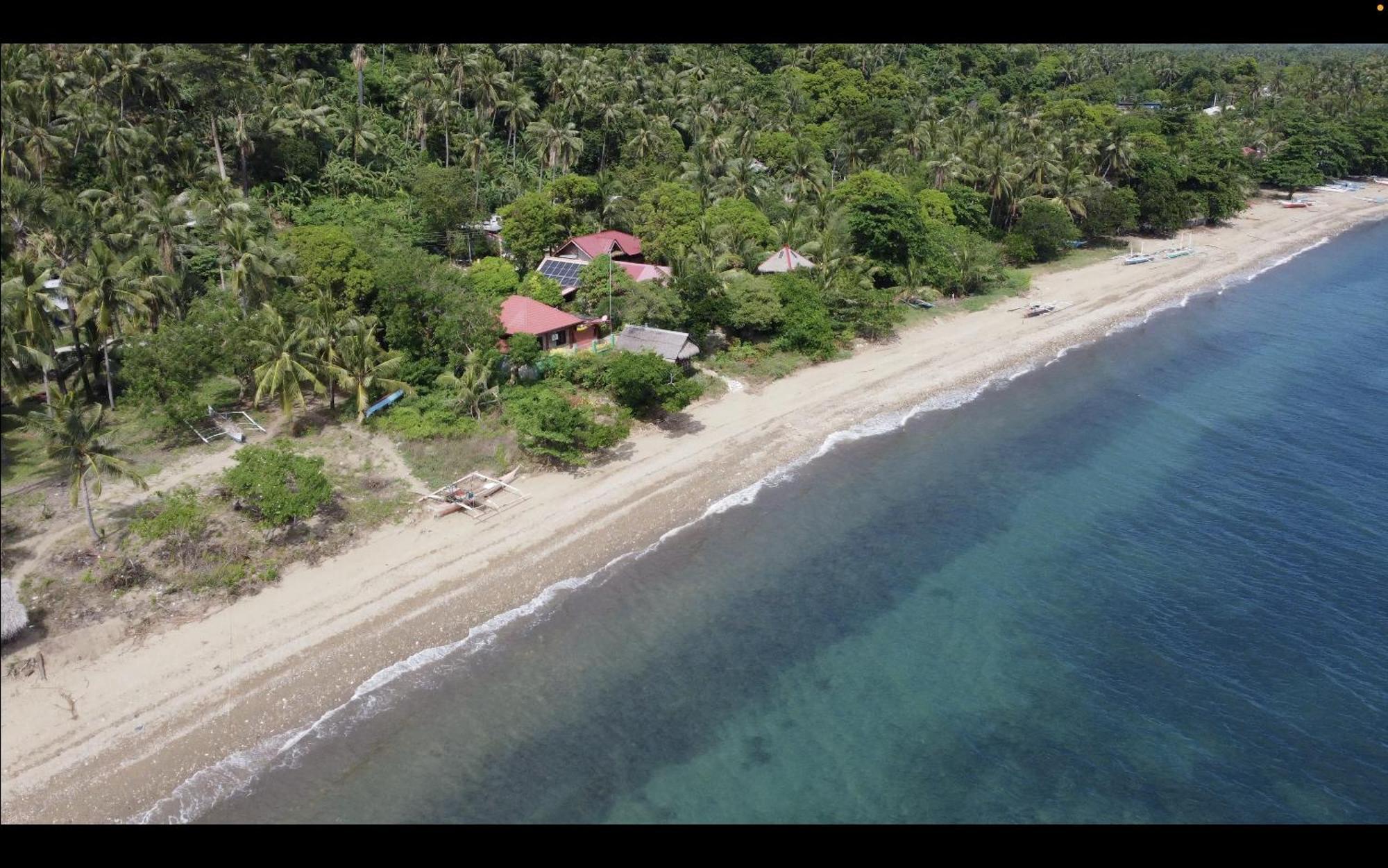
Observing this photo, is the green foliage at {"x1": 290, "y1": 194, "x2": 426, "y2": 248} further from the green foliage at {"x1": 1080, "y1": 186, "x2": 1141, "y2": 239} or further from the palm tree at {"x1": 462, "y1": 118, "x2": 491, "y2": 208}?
the green foliage at {"x1": 1080, "y1": 186, "x2": 1141, "y2": 239}

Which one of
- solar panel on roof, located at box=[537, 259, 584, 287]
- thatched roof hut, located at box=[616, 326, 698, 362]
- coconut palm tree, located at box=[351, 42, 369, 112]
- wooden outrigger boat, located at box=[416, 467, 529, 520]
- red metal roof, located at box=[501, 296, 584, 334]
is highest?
coconut palm tree, located at box=[351, 42, 369, 112]

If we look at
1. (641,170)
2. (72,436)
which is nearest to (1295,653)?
(72,436)

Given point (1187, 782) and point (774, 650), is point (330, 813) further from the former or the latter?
point (1187, 782)

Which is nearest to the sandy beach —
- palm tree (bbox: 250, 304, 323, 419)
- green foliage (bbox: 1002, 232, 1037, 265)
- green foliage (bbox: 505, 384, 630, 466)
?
green foliage (bbox: 505, 384, 630, 466)

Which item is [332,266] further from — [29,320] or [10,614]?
[10,614]

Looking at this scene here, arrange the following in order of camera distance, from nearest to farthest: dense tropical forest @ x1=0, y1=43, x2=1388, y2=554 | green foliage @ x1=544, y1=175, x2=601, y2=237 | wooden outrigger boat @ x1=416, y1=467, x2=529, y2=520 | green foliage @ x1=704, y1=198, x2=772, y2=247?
wooden outrigger boat @ x1=416, y1=467, x2=529, y2=520
dense tropical forest @ x1=0, y1=43, x2=1388, y2=554
green foliage @ x1=704, y1=198, x2=772, y2=247
green foliage @ x1=544, y1=175, x2=601, y2=237

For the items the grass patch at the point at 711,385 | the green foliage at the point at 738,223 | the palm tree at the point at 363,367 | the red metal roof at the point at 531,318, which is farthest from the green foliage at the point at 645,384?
the green foliage at the point at 738,223
